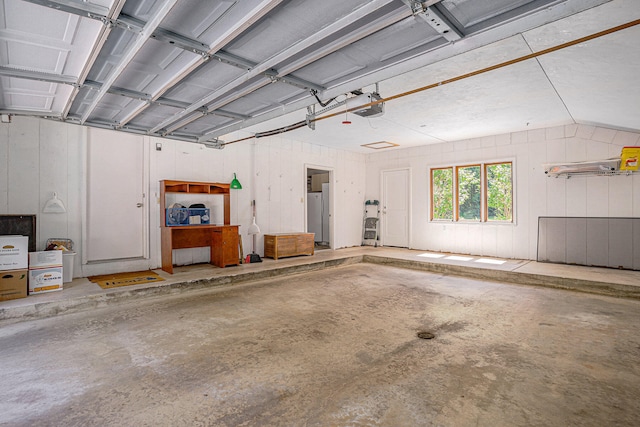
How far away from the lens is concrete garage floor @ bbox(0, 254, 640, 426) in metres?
2.04

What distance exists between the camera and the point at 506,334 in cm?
334

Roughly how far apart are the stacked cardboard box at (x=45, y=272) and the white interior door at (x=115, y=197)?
2.96ft

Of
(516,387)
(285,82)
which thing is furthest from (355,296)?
(285,82)

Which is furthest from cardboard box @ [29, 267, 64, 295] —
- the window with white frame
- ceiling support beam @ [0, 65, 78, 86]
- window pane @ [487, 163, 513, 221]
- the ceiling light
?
window pane @ [487, 163, 513, 221]

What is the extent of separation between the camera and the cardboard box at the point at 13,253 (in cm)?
396

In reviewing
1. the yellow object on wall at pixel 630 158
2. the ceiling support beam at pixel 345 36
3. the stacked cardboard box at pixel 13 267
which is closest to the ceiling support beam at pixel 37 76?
the ceiling support beam at pixel 345 36

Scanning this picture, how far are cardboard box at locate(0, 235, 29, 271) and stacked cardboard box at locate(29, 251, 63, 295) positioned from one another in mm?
160

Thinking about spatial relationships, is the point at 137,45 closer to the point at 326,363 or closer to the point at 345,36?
the point at 345,36

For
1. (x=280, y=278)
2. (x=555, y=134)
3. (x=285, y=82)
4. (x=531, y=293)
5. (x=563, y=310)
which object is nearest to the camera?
(x=285, y=82)

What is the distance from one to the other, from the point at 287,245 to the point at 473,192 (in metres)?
4.74

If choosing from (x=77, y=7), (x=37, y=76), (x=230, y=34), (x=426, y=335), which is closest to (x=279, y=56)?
(x=230, y=34)

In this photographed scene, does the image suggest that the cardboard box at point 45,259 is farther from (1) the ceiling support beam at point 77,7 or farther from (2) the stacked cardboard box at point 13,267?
(1) the ceiling support beam at point 77,7

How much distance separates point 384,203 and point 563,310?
579 centimetres

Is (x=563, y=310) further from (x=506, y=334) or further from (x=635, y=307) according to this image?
(x=506, y=334)
